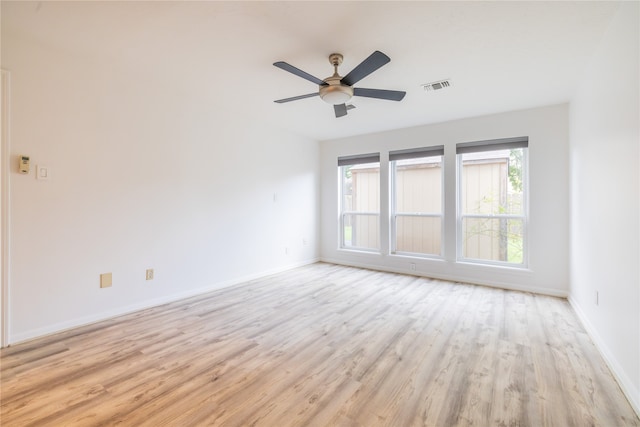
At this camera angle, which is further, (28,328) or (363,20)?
(28,328)

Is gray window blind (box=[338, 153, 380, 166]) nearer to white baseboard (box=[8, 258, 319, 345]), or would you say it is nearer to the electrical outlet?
white baseboard (box=[8, 258, 319, 345])

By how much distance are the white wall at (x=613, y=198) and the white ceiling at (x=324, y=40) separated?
0.88ft

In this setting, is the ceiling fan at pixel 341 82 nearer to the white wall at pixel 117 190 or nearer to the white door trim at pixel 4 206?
the white wall at pixel 117 190

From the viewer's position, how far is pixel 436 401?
5.57ft

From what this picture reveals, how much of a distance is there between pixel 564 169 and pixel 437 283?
220 cm

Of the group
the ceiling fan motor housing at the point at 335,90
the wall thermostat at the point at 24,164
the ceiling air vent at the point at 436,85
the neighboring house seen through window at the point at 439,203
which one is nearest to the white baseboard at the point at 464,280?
the neighboring house seen through window at the point at 439,203

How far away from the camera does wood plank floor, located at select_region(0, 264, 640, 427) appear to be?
1.59 m

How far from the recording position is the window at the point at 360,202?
17.7 ft

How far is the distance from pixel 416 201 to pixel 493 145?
55.2 inches

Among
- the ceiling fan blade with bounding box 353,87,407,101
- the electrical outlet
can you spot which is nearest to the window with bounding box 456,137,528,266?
the ceiling fan blade with bounding box 353,87,407,101

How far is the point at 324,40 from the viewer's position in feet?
7.58

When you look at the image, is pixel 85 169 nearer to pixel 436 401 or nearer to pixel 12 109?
pixel 12 109

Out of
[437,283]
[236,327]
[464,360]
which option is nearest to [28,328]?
[236,327]

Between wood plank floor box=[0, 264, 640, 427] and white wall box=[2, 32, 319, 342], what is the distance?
1.29ft
